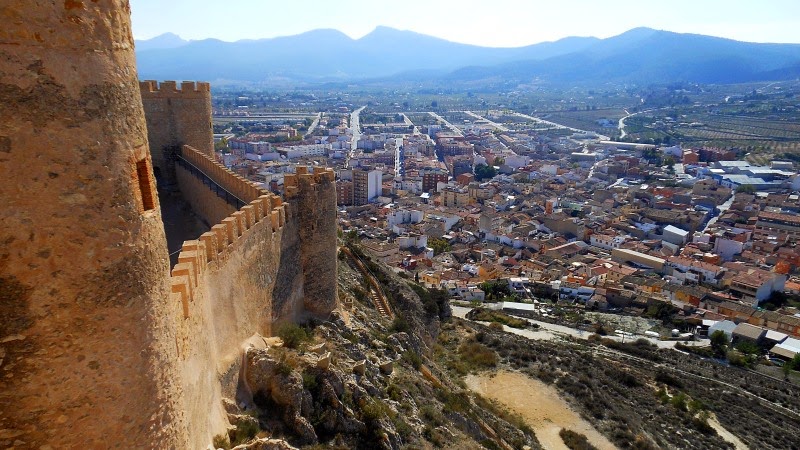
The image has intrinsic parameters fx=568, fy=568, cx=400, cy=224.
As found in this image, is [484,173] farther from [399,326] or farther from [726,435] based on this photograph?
[399,326]

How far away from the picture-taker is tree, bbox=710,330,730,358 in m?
31.9

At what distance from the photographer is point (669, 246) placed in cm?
5019

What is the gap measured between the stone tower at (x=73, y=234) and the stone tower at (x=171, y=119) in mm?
12688

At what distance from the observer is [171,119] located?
16.3 metres

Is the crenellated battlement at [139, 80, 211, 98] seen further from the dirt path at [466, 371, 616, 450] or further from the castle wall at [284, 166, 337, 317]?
the dirt path at [466, 371, 616, 450]

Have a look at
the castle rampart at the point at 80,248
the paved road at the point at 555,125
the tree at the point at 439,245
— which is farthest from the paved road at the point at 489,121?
the castle rampart at the point at 80,248

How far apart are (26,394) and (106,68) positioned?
2.25 metres

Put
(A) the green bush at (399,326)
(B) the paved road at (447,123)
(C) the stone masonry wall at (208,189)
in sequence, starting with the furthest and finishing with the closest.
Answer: (B) the paved road at (447,123) < (A) the green bush at (399,326) < (C) the stone masonry wall at (208,189)

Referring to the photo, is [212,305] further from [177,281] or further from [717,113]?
[717,113]

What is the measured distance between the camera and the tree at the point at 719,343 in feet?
105

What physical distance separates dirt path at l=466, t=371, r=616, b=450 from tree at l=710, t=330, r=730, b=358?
16696 mm

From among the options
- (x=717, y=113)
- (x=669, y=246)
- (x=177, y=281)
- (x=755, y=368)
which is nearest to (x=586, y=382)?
(x=755, y=368)

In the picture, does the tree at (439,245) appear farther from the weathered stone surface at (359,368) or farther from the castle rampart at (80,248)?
the castle rampart at (80,248)

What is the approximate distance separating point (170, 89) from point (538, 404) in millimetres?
15331
